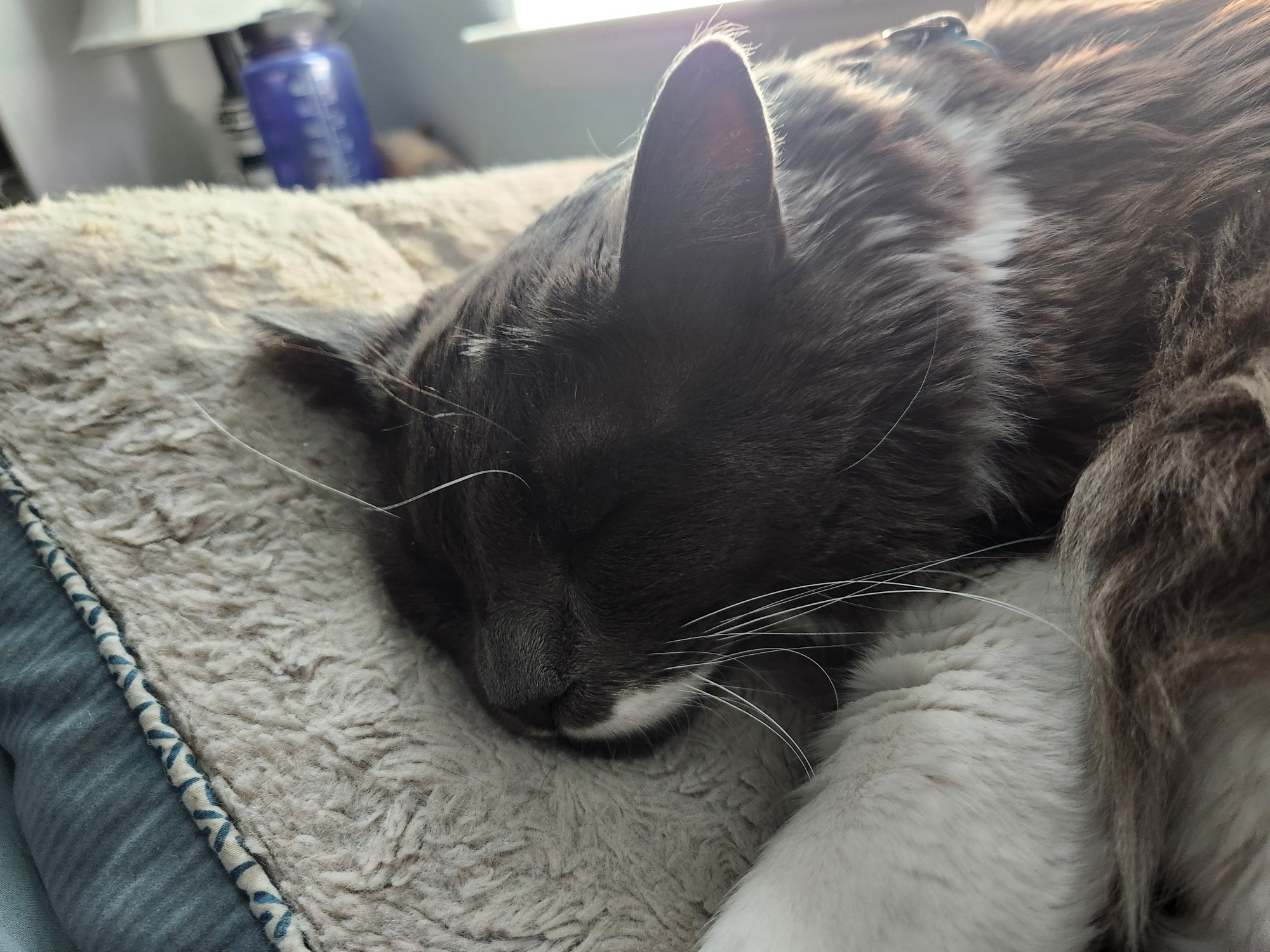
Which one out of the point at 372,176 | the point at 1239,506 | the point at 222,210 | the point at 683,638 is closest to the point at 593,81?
the point at 372,176

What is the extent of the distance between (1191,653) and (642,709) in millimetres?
444

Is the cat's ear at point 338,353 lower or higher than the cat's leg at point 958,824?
higher

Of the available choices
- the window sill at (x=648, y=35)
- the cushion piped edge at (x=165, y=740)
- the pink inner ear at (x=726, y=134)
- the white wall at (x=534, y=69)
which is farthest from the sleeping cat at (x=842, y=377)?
the white wall at (x=534, y=69)

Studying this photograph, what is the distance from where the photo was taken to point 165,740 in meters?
0.75

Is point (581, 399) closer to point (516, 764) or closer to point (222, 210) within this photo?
point (516, 764)

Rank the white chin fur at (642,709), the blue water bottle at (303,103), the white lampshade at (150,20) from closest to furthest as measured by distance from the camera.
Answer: the white chin fur at (642,709) < the white lampshade at (150,20) < the blue water bottle at (303,103)

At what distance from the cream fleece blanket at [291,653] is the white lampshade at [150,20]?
1035 millimetres

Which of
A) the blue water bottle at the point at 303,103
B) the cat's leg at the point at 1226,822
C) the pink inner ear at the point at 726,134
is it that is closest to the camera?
the cat's leg at the point at 1226,822

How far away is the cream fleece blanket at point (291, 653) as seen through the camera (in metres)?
0.73

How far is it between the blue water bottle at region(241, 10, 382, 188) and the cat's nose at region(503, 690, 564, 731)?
1.69 meters

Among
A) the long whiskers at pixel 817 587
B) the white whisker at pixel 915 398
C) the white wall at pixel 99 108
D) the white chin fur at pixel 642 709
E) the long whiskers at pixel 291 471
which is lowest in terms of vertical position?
the white chin fur at pixel 642 709

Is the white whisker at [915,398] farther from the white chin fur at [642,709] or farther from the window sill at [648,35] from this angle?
the window sill at [648,35]

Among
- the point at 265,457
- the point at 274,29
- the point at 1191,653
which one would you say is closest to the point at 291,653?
the point at 265,457

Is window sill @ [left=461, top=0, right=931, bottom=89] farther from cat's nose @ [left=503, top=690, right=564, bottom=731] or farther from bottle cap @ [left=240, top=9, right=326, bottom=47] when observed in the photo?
cat's nose @ [left=503, top=690, right=564, bottom=731]
